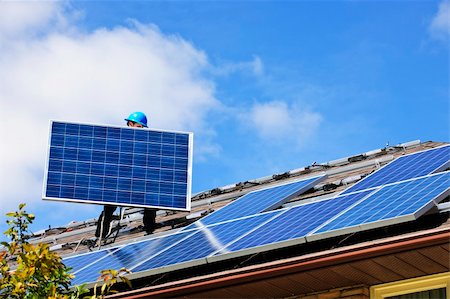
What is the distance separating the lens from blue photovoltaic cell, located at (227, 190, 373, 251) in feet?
49.2

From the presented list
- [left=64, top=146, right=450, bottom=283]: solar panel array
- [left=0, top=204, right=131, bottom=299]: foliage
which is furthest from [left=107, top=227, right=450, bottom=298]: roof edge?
[left=0, top=204, right=131, bottom=299]: foliage

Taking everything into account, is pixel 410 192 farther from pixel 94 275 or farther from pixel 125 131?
pixel 125 131

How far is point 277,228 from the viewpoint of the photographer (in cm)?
1559

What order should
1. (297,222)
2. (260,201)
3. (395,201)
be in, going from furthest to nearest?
(260,201) < (297,222) < (395,201)

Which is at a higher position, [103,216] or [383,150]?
[383,150]

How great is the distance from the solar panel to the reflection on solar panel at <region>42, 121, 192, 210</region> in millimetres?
5519

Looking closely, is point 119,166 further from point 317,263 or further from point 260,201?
point 317,263

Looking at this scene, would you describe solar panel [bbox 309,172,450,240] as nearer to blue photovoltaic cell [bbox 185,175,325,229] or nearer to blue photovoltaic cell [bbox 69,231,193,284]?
blue photovoltaic cell [bbox 185,175,325,229]

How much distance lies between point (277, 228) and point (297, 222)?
0.32 metres

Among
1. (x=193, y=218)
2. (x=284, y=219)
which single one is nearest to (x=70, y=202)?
(x=193, y=218)

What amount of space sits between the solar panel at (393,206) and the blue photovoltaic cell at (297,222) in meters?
0.32

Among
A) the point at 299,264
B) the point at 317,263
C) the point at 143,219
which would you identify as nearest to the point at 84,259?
the point at 143,219

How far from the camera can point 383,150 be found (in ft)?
70.3

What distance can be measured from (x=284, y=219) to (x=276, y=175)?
679cm
